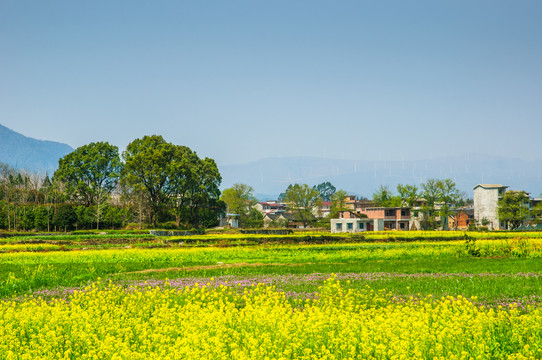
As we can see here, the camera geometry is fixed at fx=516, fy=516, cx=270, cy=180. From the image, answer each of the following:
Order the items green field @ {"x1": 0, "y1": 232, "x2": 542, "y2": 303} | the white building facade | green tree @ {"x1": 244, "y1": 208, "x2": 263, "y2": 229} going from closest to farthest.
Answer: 1. green field @ {"x1": 0, "y1": 232, "x2": 542, "y2": 303}
2. the white building facade
3. green tree @ {"x1": 244, "y1": 208, "x2": 263, "y2": 229}

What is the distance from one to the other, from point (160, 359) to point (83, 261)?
85.4 feet

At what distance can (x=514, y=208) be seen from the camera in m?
96.1

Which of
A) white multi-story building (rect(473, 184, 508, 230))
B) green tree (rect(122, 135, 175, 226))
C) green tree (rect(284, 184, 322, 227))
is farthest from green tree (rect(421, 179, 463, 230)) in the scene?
green tree (rect(122, 135, 175, 226))

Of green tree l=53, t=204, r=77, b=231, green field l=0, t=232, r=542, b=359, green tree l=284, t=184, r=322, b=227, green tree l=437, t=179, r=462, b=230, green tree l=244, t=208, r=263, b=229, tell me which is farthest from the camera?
green tree l=284, t=184, r=322, b=227

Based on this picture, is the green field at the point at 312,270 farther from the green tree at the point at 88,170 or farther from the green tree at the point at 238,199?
the green tree at the point at 238,199

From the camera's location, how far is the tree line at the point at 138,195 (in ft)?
261

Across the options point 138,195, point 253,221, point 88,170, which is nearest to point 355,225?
point 253,221

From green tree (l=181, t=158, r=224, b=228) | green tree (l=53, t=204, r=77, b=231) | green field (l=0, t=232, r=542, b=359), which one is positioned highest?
green tree (l=181, t=158, r=224, b=228)

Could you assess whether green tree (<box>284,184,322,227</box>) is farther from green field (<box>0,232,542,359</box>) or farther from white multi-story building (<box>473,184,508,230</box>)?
green field (<box>0,232,542,359</box>)

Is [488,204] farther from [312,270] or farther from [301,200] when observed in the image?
[312,270]

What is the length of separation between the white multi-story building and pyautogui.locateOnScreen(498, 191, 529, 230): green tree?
27.0ft

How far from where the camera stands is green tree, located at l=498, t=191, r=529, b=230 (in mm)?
94125

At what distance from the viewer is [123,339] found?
10.0 m

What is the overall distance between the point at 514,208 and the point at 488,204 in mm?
14362
